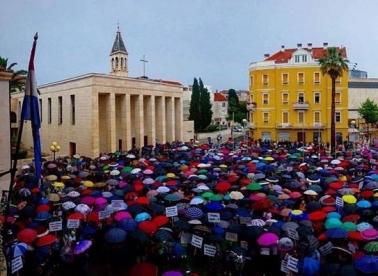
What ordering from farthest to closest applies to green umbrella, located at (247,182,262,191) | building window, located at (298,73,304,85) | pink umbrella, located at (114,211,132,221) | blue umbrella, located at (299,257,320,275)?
building window, located at (298,73,304,85) → green umbrella, located at (247,182,262,191) → pink umbrella, located at (114,211,132,221) → blue umbrella, located at (299,257,320,275)

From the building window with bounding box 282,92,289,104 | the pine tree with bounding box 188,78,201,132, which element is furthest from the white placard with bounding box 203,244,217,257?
the pine tree with bounding box 188,78,201,132

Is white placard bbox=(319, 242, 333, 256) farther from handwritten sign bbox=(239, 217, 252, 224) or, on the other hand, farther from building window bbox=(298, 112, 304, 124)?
building window bbox=(298, 112, 304, 124)

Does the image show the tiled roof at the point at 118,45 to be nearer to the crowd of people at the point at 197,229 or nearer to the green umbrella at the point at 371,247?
the crowd of people at the point at 197,229

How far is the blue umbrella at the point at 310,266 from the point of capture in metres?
10.6

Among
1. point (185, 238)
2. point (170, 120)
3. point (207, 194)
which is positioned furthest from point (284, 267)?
point (170, 120)

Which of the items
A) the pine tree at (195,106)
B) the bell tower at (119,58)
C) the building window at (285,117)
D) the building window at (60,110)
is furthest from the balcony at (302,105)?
the building window at (60,110)

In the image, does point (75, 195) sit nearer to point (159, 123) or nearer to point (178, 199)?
point (178, 199)

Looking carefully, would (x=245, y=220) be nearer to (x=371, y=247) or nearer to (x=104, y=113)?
(x=371, y=247)

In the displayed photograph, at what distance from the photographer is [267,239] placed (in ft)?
41.1

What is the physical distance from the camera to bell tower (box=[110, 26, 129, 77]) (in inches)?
2288

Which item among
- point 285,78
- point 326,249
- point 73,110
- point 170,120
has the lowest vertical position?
point 326,249

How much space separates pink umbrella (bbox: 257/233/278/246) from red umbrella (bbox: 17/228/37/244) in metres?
6.36

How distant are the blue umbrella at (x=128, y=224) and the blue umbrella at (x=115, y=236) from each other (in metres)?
0.47

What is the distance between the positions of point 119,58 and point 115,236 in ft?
157
